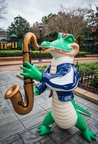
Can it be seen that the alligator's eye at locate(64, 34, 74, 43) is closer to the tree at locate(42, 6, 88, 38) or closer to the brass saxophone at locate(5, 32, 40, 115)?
the brass saxophone at locate(5, 32, 40, 115)

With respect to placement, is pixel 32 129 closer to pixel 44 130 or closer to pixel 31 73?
pixel 44 130

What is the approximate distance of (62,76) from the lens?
183 centimetres

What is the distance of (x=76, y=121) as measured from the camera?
238cm

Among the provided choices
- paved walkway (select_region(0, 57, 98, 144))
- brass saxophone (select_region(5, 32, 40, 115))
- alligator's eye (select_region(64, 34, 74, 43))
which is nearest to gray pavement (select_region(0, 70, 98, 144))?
paved walkway (select_region(0, 57, 98, 144))

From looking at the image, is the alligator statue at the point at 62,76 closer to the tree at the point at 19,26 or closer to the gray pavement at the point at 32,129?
the gray pavement at the point at 32,129

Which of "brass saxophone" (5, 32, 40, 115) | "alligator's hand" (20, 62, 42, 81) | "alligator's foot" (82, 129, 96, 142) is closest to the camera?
"alligator's hand" (20, 62, 42, 81)

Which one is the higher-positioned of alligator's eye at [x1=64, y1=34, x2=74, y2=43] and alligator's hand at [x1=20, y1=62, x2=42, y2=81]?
alligator's eye at [x1=64, y1=34, x2=74, y2=43]

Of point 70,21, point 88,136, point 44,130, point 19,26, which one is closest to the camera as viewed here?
point 88,136

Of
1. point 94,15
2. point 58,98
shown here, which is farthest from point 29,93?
point 94,15

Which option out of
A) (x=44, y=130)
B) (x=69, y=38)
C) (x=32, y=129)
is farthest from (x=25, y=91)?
(x=32, y=129)

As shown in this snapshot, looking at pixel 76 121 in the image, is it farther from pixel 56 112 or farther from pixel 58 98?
pixel 58 98

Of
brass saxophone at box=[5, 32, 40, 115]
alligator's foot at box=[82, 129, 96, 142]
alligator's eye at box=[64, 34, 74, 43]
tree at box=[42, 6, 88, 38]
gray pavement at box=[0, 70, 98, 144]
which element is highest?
tree at box=[42, 6, 88, 38]

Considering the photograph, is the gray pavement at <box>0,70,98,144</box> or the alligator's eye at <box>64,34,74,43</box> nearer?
the alligator's eye at <box>64,34,74,43</box>

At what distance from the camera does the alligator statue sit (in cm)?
173
